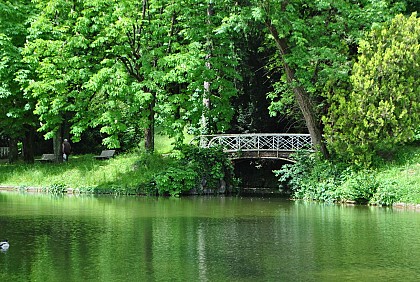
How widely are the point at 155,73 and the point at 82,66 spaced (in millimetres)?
4134

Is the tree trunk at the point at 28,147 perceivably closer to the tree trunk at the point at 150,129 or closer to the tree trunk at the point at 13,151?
the tree trunk at the point at 13,151

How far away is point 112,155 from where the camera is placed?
35.0 meters

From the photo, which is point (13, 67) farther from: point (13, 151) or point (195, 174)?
point (195, 174)

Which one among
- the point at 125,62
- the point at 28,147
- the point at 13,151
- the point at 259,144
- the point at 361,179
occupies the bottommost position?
the point at 361,179

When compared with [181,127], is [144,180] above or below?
below

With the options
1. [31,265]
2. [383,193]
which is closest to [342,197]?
[383,193]


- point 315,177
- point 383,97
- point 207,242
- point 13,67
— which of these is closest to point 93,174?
point 13,67

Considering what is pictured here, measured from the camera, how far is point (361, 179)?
83.9 feet

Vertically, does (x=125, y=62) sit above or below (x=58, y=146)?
above

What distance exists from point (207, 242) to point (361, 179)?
11.3m

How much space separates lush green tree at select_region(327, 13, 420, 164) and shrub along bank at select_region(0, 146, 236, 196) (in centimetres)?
584

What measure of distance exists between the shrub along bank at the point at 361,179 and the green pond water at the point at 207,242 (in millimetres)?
1587

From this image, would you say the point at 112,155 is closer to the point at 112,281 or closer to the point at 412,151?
the point at 412,151

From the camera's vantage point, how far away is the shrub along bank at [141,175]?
96.8 feet
